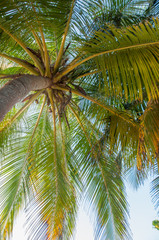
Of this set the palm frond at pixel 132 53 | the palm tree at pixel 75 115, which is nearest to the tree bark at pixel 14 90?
the palm tree at pixel 75 115

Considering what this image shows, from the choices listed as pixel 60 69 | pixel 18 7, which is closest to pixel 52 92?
pixel 60 69

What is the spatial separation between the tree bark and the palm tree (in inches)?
0.9

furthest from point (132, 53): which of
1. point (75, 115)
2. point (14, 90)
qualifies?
point (75, 115)

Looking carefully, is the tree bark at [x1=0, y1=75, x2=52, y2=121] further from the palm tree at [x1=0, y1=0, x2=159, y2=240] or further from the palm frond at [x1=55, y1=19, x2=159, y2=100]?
the palm frond at [x1=55, y1=19, x2=159, y2=100]

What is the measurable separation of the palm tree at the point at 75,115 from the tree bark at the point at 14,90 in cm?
2

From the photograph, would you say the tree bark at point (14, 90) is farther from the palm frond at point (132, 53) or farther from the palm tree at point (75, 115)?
the palm frond at point (132, 53)

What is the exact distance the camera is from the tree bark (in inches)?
82.2

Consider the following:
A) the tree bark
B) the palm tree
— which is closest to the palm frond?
the palm tree

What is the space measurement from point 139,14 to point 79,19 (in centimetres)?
157

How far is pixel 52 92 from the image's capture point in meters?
3.67

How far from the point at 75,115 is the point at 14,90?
81.7 inches

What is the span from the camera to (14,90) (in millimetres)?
2279

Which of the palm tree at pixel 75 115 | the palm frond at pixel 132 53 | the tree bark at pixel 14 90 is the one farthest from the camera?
the palm tree at pixel 75 115

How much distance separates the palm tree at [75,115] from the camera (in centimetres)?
271
